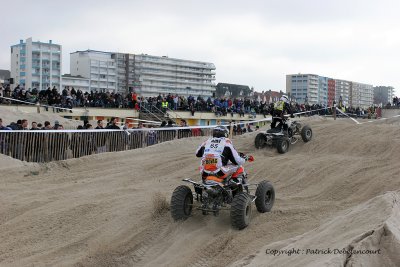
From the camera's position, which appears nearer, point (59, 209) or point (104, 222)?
point (104, 222)

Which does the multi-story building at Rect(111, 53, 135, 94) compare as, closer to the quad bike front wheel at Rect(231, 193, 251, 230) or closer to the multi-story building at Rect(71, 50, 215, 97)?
the multi-story building at Rect(71, 50, 215, 97)

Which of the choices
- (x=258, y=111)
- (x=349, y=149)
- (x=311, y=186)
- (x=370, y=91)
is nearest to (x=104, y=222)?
(x=311, y=186)

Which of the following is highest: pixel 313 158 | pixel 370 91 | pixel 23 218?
pixel 370 91

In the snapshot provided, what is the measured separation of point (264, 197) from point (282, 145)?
6.57 m

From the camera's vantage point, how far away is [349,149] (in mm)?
14070

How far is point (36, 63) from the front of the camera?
41.7m

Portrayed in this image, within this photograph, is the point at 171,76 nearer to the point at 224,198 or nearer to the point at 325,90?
the point at 325,90

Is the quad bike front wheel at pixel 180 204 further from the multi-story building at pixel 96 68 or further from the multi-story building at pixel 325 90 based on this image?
the multi-story building at pixel 325 90

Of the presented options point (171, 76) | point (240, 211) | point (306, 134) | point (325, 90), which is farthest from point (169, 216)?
point (325, 90)

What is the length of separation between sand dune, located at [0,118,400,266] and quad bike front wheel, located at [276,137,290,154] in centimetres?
37

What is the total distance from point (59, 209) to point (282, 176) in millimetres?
4994

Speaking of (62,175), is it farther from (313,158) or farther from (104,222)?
(313,158)

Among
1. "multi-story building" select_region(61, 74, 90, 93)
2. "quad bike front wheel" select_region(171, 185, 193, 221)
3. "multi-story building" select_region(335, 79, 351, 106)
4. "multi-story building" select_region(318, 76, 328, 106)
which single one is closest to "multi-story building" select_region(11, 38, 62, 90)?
"multi-story building" select_region(61, 74, 90, 93)

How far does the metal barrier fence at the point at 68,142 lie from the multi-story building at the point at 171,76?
140 ft
